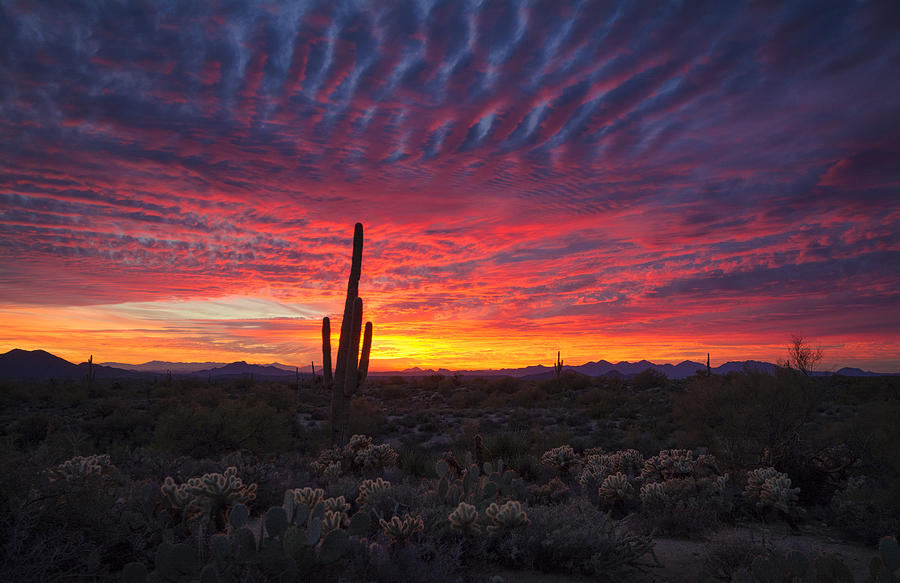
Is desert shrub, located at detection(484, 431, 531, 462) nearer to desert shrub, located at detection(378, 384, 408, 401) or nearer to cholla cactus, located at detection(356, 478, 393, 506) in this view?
cholla cactus, located at detection(356, 478, 393, 506)

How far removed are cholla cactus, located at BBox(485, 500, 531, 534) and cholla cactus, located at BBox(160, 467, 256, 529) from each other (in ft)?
7.41

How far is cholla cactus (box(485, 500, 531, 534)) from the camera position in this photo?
4.61m

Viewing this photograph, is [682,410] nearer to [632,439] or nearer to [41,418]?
[632,439]

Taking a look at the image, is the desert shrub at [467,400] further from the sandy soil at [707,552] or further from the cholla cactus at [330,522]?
the cholla cactus at [330,522]

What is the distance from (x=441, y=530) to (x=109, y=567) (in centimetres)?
254

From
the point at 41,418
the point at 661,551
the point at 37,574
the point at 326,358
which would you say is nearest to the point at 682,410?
the point at 661,551

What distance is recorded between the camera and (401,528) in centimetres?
428

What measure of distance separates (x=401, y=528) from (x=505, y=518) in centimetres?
97

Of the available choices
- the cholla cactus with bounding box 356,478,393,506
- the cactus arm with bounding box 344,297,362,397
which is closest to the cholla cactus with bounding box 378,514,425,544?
the cholla cactus with bounding box 356,478,393,506

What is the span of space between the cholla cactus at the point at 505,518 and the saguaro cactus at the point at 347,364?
8.97 metres

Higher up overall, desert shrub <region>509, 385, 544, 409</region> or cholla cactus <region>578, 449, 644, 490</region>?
cholla cactus <region>578, 449, 644, 490</region>

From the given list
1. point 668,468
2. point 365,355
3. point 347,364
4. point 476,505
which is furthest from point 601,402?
point 476,505

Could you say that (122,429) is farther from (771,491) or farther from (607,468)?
(771,491)

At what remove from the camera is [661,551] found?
5.91 metres
